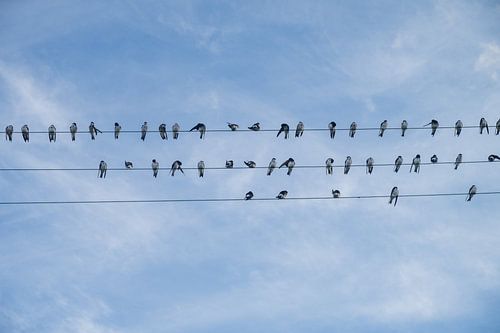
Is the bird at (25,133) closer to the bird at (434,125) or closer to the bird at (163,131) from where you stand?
the bird at (163,131)

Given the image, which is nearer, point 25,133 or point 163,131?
point 25,133

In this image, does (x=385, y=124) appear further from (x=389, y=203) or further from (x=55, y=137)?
(x=55, y=137)

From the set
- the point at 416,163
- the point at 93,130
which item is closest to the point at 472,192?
the point at 416,163

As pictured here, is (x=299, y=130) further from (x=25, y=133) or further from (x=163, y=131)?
(x=25, y=133)

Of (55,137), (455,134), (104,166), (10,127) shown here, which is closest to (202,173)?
(104,166)

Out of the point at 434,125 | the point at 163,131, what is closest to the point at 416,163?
the point at 434,125

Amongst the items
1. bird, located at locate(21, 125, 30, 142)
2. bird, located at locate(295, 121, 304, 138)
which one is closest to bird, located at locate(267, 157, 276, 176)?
bird, located at locate(295, 121, 304, 138)

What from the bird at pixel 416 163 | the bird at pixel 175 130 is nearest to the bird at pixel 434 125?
the bird at pixel 416 163

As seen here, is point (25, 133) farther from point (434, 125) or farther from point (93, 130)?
point (434, 125)

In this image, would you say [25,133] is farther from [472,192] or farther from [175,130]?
[472,192]

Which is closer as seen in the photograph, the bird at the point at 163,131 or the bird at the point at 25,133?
the bird at the point at 25,133

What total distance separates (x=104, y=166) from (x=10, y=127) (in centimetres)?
367

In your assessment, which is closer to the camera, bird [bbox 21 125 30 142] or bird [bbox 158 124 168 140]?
bird [bbox 21 125 30 142]

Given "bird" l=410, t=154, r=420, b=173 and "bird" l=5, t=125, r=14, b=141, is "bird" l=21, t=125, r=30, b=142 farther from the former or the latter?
"bird" l=410, t=154, r=420, b=173
